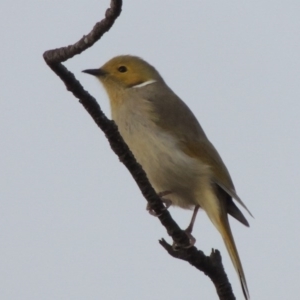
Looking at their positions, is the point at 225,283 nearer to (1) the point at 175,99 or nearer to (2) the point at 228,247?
(2) the point at 228,247

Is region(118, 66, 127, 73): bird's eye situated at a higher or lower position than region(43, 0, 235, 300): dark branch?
higher

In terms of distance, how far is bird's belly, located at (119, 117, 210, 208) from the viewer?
22.1 feet

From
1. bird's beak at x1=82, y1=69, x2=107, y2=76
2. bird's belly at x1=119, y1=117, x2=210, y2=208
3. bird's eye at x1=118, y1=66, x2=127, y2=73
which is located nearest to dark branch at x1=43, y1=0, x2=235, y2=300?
bird's belly at x1=119, y1=117, x2=210, y2=208

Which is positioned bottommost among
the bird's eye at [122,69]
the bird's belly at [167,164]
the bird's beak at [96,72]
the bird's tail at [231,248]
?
the bird's tail at [231,248]

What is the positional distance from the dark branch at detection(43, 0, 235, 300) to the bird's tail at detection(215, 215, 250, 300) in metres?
0.66

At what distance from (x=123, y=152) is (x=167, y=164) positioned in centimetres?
234

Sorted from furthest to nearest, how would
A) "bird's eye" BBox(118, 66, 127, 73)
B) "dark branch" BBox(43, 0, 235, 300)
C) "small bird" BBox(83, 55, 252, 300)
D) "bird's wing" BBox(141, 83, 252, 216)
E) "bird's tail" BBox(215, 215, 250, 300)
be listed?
"bird's eye" BBox(118, 66, 127, 73)
"bird's wing" BBox(141, 83, 252, 216)
"small bird" BBox(83, 55, 252, 300)
"bird's tail" BBox(215, 215, 250, 300)
"dark branch" BBox(43, 0, 235, 300)

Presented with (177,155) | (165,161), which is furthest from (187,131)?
(165,161)

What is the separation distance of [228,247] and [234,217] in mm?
617

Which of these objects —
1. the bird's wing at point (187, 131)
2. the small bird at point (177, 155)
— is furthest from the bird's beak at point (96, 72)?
the bird's wing at point (187, 131)

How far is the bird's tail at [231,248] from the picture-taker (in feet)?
19.1

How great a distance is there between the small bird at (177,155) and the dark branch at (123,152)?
1106 mm

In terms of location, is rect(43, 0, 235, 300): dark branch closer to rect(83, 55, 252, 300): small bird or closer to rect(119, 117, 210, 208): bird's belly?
rect(83, 55, 252, 300): small bird

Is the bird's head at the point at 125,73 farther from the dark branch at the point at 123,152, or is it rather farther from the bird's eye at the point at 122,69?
the dark branch at the point at 123,152
